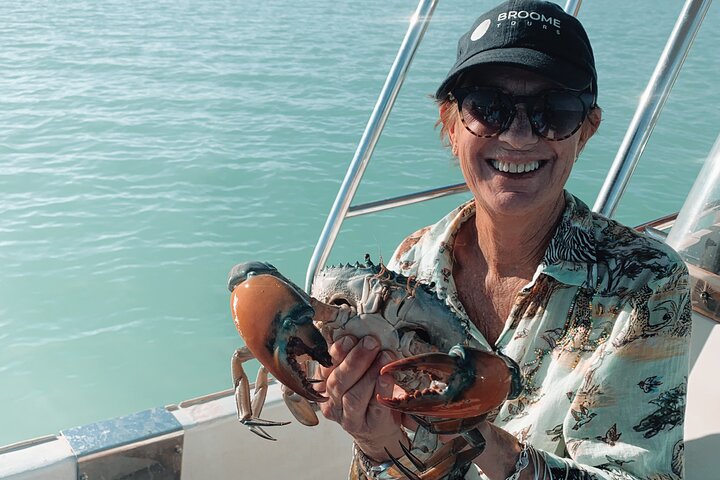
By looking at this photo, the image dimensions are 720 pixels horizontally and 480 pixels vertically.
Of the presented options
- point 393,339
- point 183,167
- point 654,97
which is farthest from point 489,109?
point 183,167

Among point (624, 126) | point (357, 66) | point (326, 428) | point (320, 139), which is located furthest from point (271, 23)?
point (326, 428)

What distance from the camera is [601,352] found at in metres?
1.59

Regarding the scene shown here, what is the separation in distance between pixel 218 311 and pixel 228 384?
83 cm

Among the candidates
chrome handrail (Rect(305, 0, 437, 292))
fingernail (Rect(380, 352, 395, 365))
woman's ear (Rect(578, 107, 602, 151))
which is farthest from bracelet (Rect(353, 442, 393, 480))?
chrome handrail (Rect(305, 0, 437, 292))

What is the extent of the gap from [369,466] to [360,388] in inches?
10.0

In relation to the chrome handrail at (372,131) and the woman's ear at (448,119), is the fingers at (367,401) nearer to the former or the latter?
the woman's ear at (448,119)

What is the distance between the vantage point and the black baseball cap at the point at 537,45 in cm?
162

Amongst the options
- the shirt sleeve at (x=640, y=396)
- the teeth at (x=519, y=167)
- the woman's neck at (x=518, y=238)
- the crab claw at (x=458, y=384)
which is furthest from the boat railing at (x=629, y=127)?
the crab claw at (x=458, y=384)

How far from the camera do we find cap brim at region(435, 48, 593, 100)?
161 cm

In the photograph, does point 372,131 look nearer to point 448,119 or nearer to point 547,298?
point 448,119

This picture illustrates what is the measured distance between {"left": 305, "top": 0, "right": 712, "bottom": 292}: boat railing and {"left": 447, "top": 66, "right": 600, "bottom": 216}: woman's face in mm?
733

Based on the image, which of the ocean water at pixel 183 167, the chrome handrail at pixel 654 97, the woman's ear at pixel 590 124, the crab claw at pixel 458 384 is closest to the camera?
the crab claw at pixel 458 384

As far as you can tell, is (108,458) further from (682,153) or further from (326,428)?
(682,153)

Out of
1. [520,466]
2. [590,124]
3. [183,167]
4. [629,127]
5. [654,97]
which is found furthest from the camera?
[183,167]
